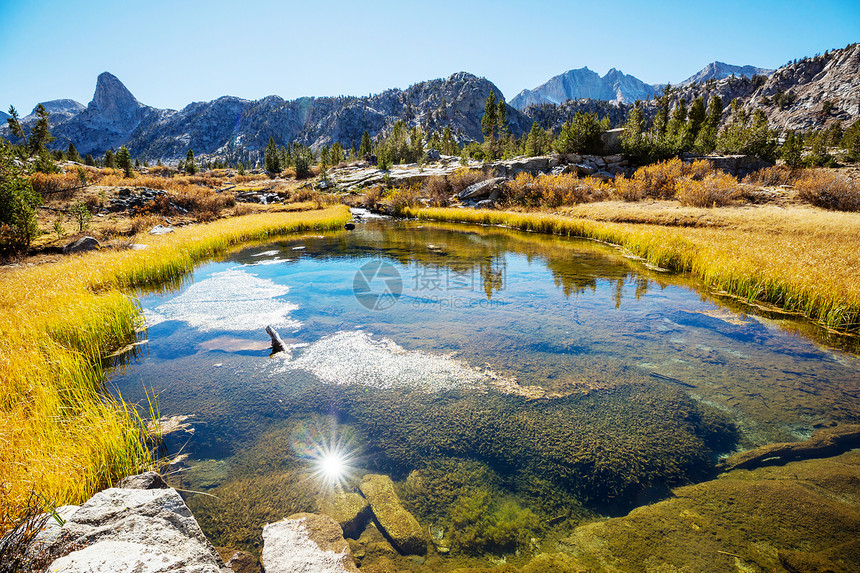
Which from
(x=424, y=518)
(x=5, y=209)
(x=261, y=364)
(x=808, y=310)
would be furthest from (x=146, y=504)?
(x=5, y=209)

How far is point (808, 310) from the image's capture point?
10.2 meters

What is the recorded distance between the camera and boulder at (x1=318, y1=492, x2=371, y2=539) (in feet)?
13.9

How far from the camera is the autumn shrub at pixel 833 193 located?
23.1m

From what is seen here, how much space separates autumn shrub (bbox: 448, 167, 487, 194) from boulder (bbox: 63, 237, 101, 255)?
1418 inches

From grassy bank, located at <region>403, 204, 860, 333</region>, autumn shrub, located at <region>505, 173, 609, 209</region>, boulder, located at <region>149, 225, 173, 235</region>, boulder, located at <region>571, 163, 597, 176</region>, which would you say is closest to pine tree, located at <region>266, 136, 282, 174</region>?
boulder, located at <region>149, 225, 173, 235</region>

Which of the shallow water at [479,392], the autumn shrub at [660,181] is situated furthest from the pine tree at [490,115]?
the shallow water at [479,392]

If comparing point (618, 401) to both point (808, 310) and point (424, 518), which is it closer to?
point (424, 518)

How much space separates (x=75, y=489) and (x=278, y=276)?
43.7ft

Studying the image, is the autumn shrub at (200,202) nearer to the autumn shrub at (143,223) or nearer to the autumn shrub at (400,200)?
the autumn shrub at (143,223)

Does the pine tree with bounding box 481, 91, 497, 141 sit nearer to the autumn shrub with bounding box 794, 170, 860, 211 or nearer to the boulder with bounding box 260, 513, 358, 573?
the autumn shrub with bounding box 794, 170, 860, 211

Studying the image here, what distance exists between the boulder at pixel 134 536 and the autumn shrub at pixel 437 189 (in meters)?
42.0

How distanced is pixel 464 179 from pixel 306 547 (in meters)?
44.9

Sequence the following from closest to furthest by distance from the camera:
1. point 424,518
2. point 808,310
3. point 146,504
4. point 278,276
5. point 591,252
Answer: point 146,504
point 424,518
point 808,310
point 278,276
point 591,252

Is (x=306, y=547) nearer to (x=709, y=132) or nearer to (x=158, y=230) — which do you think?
(x=158, y=230)
